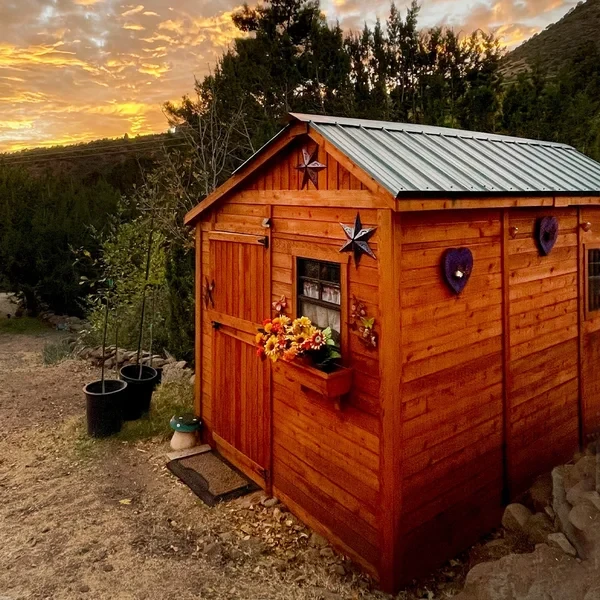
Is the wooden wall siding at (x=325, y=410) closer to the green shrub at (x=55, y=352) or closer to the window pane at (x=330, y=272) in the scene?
the window pane at (x=330, y=272)

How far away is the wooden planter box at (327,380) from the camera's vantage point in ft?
14.3

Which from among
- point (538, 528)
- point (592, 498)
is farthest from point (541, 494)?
point (592, 498)

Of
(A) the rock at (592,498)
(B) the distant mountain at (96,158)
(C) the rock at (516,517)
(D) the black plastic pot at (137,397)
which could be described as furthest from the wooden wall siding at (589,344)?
(B) the distant mountain at (96,158)

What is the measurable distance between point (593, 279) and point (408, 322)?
10.9 ft

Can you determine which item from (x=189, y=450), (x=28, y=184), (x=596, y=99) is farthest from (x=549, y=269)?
(x=28, y=184)

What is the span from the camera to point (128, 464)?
266 inches

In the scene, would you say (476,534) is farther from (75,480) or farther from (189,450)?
(75,480)

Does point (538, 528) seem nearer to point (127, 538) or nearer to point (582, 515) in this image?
point (582, 515)

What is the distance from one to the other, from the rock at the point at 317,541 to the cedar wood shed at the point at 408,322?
0.23 ft

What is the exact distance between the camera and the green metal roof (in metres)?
4.24

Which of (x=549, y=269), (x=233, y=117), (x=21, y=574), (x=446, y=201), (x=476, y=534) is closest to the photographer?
(x=446, y=201)

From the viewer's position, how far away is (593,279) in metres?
6.28

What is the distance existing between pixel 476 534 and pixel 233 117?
1248 centimetres

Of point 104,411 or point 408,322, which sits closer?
point 408,322
